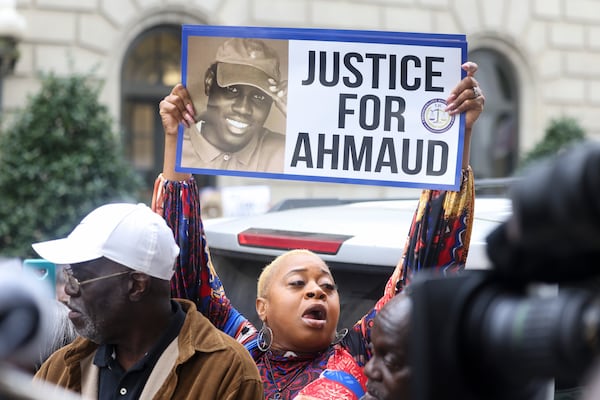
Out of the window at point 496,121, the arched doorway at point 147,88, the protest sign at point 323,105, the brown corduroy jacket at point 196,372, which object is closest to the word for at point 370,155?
the protest sign at point 323,105

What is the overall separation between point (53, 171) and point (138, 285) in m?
9.21

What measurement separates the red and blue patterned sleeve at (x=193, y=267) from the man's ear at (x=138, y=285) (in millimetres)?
497

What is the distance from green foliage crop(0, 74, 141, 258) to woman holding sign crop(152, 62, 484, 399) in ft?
27.4

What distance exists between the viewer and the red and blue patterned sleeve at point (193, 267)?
379cm

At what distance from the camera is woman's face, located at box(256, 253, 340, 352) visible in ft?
11.4

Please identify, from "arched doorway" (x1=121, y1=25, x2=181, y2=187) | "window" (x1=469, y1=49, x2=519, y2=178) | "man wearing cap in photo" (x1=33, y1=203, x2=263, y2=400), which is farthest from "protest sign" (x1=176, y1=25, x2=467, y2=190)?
"window" (x1=469, y1=49, x2=519, y2=178)

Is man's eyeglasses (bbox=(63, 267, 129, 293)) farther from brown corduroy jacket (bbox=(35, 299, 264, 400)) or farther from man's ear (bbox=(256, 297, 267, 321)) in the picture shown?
man's ear (bbox=(256, 297, 267, 321))

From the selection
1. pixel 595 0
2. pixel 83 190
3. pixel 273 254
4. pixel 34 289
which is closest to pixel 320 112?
pixel 273 254

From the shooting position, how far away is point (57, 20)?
48.2 feet

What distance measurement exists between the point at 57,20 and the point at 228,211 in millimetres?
5462

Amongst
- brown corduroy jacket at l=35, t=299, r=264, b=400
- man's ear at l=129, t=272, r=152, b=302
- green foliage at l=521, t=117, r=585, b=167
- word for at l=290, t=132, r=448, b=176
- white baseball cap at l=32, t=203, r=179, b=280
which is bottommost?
brown corduroy jacket at l=35, t=299, r=264, b=400

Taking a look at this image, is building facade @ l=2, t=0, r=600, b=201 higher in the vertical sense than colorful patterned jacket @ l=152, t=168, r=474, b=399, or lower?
higher

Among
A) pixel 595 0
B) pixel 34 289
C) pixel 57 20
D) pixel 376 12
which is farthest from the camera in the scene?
pixel 595 0

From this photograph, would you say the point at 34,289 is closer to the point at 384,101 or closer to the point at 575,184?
the point at 575,184
